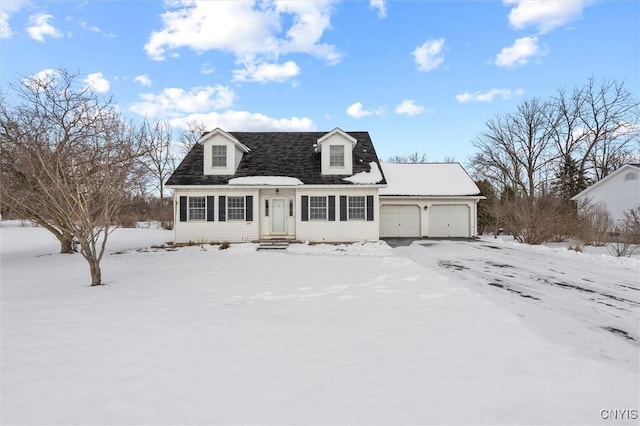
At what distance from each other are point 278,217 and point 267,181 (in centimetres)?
192

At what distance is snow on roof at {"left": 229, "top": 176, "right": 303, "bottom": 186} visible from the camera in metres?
16.2

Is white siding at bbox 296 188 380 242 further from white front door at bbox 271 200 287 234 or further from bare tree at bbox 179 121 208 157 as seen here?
bare tree at bbox 179 121 208 157

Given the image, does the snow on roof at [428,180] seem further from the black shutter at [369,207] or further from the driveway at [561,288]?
the driveway at [561,288]

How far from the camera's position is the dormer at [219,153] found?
1675cm

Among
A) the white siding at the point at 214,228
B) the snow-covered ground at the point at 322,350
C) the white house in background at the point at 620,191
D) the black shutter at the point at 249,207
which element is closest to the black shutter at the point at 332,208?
the white siding at the point at 214,228

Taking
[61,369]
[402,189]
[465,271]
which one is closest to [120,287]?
[61,369]

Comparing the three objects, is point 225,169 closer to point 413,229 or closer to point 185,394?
point 413,229

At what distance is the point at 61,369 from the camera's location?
3682 mm

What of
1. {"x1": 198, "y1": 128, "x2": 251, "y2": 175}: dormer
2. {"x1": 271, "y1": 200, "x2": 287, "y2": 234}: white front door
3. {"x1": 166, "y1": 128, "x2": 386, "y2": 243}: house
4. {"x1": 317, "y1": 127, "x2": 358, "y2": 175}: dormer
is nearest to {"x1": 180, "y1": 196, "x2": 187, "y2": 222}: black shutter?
{"x1": 166, "y1": 128, "x2": 386, "y2": 243}: house

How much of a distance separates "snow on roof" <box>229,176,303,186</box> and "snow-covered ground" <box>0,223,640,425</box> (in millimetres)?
8112

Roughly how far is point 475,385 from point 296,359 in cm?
193

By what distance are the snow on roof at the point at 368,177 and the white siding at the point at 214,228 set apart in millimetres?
4928

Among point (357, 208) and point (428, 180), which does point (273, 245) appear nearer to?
point (357, 208)

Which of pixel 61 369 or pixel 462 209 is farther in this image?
pixel 462 209
